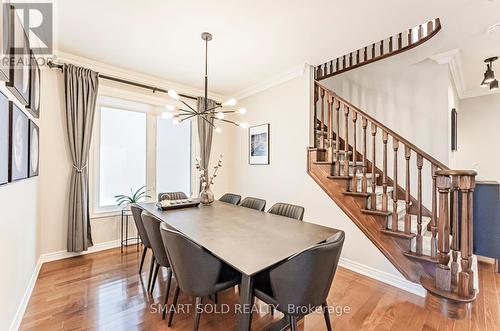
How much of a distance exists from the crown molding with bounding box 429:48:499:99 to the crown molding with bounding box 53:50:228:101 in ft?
12.5

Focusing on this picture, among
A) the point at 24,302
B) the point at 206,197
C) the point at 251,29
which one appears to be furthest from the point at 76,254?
the point at 251,29

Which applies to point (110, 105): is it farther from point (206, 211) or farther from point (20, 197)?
point (206, 211)

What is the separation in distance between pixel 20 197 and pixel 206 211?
163 cm

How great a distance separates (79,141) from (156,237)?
215 centimetres

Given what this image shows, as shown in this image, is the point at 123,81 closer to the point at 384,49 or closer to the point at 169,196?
the point at 169,196

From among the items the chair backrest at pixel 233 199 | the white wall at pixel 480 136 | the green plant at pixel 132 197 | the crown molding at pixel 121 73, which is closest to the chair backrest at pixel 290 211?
the chair backrest at pixel 233 199

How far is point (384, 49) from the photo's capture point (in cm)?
317

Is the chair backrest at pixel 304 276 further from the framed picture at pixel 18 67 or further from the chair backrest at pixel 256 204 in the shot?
the framed picture at pixel 18 67

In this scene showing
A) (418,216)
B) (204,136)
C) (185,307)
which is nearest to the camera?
(185,307)

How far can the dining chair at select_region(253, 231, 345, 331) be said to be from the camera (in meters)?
1.35

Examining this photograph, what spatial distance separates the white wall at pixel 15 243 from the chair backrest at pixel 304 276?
1.82 m

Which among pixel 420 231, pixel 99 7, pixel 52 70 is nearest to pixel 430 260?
pixel 420 231

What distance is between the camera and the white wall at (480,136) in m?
4.08

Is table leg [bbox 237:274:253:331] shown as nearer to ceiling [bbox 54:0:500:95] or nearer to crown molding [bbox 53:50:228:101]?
ceiling [bbox 54:0:500:95]
